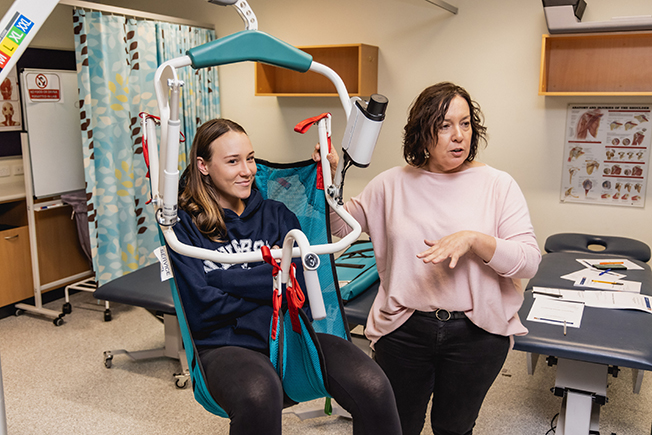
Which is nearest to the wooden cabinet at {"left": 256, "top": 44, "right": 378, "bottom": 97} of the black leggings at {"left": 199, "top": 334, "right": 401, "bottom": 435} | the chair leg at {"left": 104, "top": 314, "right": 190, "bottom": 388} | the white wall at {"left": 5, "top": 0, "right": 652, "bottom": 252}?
the white wall at {"left": 5, "top": 0, "right": 652, "bottom": 252}

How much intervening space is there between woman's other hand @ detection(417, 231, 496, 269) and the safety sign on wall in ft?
9.61

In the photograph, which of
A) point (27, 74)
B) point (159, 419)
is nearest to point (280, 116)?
point (27, 74)

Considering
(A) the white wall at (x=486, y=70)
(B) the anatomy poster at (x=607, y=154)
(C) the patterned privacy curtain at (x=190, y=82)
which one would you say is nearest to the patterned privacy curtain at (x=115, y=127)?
(C) the patterned privacy curtain at (x=190, y=82)

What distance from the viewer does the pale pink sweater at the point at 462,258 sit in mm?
1610

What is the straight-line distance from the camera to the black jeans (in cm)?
163

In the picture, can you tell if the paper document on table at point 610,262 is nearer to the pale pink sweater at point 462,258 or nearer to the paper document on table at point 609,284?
the paper document on table at point 609,284

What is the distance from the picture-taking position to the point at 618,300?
2346 mm

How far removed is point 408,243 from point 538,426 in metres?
1.31

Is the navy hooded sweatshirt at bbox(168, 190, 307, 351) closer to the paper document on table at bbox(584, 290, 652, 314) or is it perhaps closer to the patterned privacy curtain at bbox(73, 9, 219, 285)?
the paper document on table at bbox(584, 290, 652, 314)

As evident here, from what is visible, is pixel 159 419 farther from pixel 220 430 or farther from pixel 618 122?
pixel 618 122

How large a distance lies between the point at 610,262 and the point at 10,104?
3.79 m

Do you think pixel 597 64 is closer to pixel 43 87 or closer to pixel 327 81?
pixel 327 81

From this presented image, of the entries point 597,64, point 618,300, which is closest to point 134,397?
point 618,300

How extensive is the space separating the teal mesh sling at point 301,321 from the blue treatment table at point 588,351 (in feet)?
2.34
